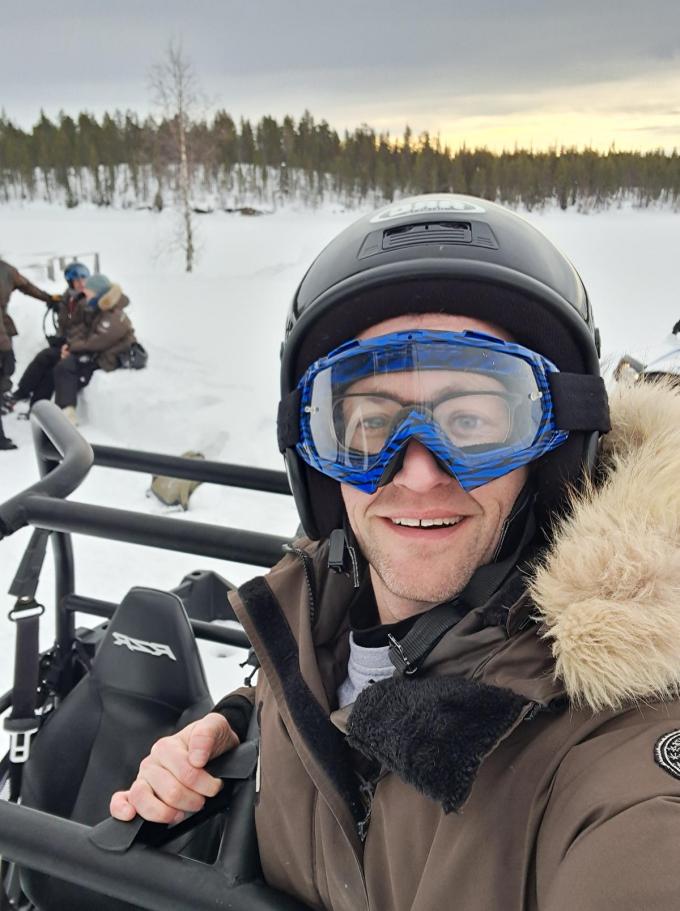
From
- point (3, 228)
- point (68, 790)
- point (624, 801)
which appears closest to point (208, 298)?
point (68, 790)

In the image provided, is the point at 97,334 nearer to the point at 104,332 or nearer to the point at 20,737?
the point at 104,332

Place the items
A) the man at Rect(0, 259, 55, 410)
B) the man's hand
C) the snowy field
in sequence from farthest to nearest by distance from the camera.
A: the man at Rect(0, 259, 55, 410)
the snowy field
the man's hand

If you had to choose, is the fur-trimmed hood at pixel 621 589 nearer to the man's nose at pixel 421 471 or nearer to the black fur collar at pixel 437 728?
the black fur collar at pixel 437 728

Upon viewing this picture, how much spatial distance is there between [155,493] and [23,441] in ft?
7.27

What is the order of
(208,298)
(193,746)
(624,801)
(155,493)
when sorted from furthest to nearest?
(208,298) < (155,493) < (193,746) < (624,801)

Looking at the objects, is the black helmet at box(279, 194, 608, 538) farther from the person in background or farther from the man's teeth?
the person in background

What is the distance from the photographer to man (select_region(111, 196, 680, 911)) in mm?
860

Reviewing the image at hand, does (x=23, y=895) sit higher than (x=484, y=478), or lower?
lower

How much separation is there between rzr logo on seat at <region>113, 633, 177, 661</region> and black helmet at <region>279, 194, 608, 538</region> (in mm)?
697

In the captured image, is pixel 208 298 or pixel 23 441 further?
pixel 208 298

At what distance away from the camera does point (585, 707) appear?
91cm

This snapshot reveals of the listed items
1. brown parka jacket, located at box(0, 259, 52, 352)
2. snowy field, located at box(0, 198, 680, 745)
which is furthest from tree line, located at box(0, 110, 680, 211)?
Answer: brown parka jacket, located at box(0, 259, 52, 352)

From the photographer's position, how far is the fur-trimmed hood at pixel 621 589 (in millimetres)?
865

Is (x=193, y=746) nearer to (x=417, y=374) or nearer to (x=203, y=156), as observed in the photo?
(x=417, y=374)
